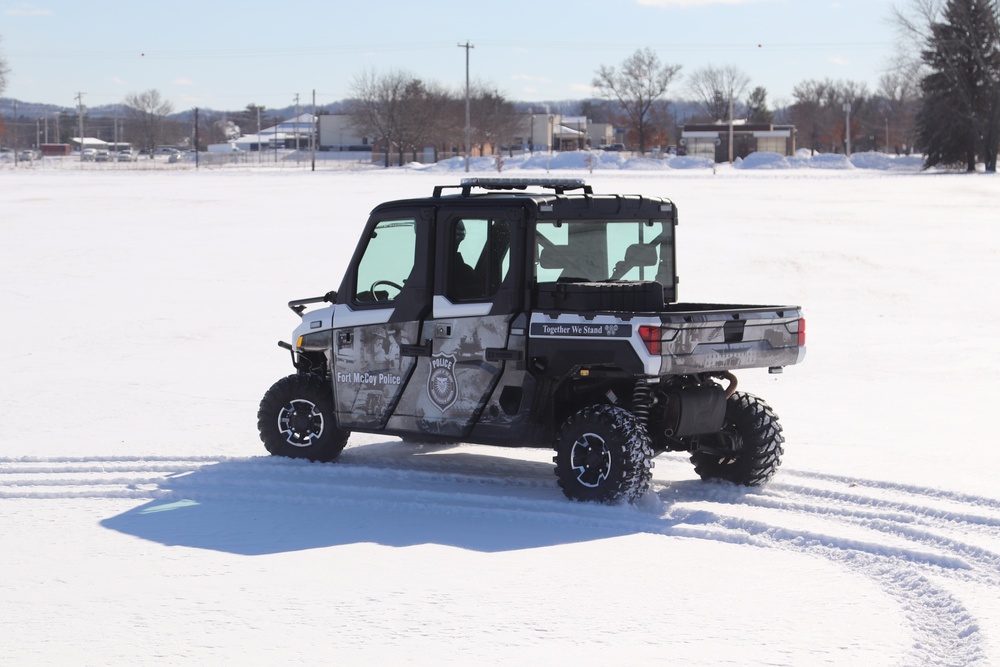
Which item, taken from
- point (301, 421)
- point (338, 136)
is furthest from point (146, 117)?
point (301, 421)

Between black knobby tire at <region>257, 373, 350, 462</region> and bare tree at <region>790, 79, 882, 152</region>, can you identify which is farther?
bare tree at <region>790, 79, 882, 152</region>

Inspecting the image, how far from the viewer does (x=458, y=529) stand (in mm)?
7535

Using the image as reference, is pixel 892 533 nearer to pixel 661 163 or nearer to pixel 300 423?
pixel 300 423

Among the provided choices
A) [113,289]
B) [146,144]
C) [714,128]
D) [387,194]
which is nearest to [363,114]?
[714,128]

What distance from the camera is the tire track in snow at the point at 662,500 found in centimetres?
673

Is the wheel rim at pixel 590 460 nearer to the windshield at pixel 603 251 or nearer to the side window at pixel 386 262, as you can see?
the windshield at pixel 603 251

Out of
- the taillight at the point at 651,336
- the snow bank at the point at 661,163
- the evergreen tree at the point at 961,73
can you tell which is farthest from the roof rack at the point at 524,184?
the evergreen tree at the point at 961,73

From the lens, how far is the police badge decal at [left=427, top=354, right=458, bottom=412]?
28.0 ft

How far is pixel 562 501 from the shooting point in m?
8.09

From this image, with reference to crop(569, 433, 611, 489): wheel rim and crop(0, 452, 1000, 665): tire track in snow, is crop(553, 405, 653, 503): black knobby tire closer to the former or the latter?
crop(569, 433, 611, 489): wheel rim

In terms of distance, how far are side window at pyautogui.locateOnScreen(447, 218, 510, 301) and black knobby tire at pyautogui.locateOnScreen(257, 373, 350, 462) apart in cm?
137

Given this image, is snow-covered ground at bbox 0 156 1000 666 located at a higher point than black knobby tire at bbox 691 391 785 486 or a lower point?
lower

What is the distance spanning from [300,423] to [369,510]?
150cm

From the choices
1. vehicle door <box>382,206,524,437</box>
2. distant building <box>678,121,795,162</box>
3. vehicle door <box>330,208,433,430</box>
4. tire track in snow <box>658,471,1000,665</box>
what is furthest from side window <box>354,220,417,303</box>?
distant building <box>678,121,795,162</box>
